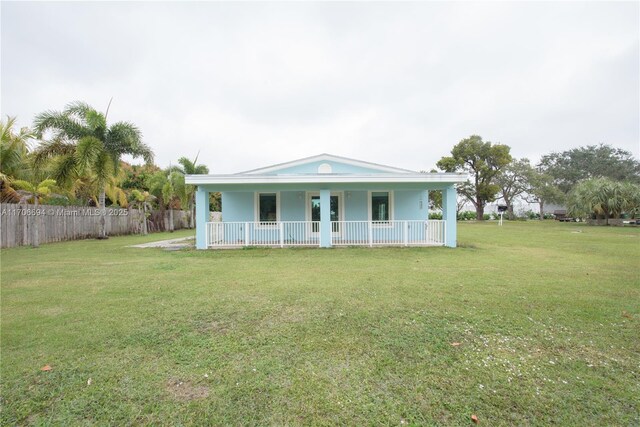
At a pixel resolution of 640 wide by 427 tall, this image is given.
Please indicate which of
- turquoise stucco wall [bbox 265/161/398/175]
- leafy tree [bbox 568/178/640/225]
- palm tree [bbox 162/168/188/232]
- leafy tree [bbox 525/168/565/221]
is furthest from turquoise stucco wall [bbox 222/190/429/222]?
leafy tree [bbox 525/168/565/221]

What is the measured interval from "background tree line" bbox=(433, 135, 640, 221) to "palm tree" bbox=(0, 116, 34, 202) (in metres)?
35.6

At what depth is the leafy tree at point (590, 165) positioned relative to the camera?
39000 mm

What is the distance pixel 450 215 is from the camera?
10.9 metres

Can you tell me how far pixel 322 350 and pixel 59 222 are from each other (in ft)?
54.1

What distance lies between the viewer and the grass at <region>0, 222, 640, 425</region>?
2.04 meters

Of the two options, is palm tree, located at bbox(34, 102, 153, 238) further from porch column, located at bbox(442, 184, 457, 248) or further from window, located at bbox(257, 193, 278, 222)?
porch column, located at bbox(442, 184, 457, 248)

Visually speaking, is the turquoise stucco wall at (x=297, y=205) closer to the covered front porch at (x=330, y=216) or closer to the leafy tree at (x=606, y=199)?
the covered front porch at (x=330, y=216)

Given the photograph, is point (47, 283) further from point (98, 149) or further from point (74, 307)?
point (98, 149)

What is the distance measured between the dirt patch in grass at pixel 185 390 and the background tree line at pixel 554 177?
3304cm

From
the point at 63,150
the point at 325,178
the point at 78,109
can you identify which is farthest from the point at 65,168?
the point at 325,178

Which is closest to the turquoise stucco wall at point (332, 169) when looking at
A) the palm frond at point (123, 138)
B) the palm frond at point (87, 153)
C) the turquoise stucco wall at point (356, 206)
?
the turquoise stucco wall at point (356, 206)

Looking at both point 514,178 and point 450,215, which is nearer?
point 450,215

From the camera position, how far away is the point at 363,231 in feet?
40.3

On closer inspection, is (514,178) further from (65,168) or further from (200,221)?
(65,168)
